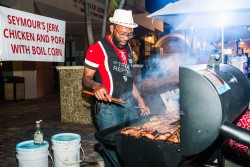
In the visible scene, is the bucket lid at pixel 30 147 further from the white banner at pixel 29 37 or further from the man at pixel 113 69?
the white banner at pixel 29 37

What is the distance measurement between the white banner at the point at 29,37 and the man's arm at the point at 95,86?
2.81m

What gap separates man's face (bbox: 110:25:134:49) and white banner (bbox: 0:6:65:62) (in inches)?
112

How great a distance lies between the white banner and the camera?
5230 millimetres

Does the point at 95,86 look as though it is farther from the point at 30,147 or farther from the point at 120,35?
the point at 30,147

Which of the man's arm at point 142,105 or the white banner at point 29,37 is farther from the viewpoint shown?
the white banner at point 29,37

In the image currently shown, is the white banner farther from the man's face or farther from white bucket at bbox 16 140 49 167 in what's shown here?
the man's face

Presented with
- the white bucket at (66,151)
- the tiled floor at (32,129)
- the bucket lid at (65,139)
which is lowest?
the tiled floor at (32,129)

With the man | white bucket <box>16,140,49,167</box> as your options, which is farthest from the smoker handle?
white bucket <box>16,140,49,167</box>

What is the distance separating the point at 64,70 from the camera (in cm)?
727

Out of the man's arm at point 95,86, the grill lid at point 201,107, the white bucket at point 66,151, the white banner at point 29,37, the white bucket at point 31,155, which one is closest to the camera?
the grill lid at point 201,107

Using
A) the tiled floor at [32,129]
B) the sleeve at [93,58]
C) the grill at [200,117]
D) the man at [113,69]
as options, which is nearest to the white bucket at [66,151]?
the tiled floor at [32,129]

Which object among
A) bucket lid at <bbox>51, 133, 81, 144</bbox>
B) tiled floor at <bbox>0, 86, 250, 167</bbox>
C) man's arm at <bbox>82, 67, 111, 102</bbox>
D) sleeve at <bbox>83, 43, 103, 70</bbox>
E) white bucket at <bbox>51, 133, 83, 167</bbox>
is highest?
sleeve at <bbox>83, 43, 103, 70</bbox>

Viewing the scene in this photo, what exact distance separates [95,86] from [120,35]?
2.92ft

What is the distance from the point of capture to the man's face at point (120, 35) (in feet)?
11.1
